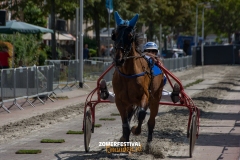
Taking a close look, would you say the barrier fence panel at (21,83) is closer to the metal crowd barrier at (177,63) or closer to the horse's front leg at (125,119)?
the horse's front leg at (125,119)

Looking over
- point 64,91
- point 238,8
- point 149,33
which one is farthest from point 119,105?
point 238,8

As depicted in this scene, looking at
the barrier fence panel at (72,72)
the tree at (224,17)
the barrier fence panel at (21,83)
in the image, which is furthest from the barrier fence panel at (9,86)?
the tree at (224,17)

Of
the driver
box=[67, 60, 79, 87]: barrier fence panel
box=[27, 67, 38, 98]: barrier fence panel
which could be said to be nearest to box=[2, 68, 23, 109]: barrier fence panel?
box=[27, 67, 38, 98]: barrier fence panel

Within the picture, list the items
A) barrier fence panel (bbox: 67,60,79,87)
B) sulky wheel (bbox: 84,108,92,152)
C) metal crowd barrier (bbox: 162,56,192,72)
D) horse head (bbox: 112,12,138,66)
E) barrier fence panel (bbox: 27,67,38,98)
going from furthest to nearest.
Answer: metal crowd barrier (bbox: 162,56,192,72) → barrier fence panel (bbox: 67,60,79,87) → barrier fence panel (bbox: 27,67,38,98) → sulky wheel (bbox: 84,108,92,152) → horse head (bbox: 112,12,138,66)

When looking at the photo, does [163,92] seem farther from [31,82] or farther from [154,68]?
[31,82]

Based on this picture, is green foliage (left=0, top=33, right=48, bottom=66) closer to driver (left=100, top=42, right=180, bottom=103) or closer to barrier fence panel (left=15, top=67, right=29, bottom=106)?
barrier fence panel (left=15, top=67, right=29, bottom=106)

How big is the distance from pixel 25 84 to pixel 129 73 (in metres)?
10.5

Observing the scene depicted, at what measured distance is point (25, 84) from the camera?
20.4 metres

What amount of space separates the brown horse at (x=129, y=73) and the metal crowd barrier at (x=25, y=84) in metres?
8.50

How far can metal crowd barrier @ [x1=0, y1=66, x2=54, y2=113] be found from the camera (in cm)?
1883

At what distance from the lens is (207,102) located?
72.3 feet

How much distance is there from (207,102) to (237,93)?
626 cm

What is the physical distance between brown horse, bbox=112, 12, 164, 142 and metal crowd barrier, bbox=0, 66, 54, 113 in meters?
8.50

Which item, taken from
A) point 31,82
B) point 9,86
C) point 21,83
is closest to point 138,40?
point 9,86
